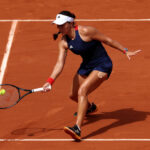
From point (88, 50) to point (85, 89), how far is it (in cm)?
64

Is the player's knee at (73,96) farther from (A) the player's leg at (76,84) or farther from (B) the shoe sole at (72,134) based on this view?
(B) the shoe sole at (72,134)

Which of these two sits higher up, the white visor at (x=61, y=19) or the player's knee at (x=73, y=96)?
the white visor at (x=61, y=19)

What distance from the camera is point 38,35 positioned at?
1623cm

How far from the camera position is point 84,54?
1136 centimetres

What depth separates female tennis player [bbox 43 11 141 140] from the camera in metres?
11.0

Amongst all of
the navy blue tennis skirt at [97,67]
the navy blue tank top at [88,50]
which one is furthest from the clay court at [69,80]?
the navy blue tank top at [88,50]

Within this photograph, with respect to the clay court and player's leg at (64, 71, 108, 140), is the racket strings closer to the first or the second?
the clay court

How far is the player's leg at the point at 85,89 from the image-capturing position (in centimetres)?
1114

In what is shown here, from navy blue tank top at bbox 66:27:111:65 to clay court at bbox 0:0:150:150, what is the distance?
4.00ft

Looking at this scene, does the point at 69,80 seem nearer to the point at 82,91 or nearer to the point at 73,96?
the point at 73,96

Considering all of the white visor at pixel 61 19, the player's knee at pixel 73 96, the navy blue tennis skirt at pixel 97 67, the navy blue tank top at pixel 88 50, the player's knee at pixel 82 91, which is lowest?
the player's knee at pixel 73 96

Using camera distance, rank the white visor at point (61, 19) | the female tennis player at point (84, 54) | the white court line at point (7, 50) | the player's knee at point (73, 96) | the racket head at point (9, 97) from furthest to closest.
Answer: the white court line at point (7, 50) < the player's knee at point (73, 96) < the racket head at point (9, 97) < the female tennis player at point (84, 54) < the white visor at point (61, 19)
